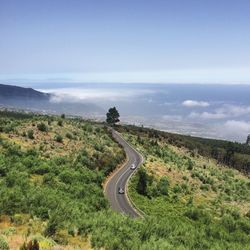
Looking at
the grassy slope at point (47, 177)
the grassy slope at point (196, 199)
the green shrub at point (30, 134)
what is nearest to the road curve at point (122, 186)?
the grassy slope at point (196, 199)

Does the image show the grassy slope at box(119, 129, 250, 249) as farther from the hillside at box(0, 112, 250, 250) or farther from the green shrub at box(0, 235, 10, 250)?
the green shrub at box(0, 235, 10, 250)

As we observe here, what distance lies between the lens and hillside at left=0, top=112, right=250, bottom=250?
85.6 feet

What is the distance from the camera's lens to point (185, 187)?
71.9 m

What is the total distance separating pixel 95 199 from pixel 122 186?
22070 mm

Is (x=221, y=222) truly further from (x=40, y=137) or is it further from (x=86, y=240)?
(x=40, y=137)

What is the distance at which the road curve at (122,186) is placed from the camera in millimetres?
51688

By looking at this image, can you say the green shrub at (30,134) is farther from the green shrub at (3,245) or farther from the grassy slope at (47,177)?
the green shrub at (3,245)

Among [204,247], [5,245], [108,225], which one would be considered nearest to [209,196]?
[204,247]

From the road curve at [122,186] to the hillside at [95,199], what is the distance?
56.1 inches

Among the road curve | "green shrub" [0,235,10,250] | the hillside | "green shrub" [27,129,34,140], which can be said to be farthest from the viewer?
"green shrub" [27,129,34,140]

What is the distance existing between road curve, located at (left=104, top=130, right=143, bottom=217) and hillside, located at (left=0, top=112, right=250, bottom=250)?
1.43m

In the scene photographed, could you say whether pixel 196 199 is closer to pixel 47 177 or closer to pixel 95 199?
pixel 95 199

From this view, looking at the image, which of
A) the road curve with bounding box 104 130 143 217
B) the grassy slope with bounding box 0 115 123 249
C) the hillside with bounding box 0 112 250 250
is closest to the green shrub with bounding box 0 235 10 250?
the hillside with bounding box 0 112 250 250

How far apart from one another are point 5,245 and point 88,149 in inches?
2268
